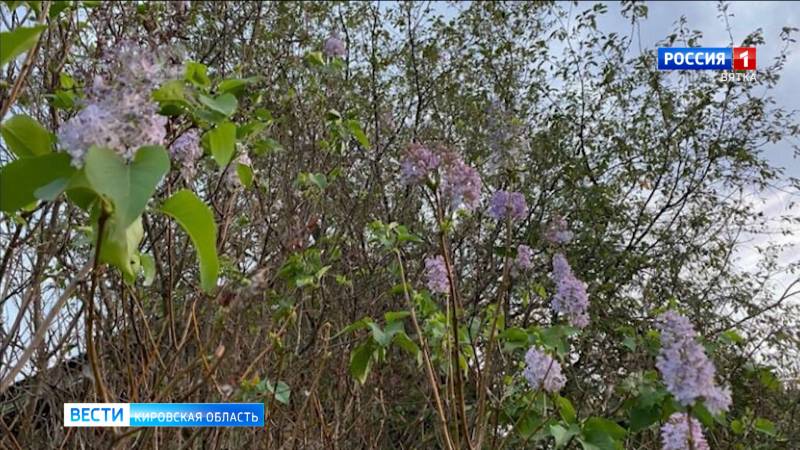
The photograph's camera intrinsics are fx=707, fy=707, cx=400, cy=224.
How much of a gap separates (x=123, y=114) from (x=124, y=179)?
11cm

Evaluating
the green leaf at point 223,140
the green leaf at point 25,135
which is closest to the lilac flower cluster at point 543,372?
the green leaf at point 223,140

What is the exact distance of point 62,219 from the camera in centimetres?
212

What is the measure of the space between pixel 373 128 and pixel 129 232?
2539 mm

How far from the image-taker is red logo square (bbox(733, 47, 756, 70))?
355cm

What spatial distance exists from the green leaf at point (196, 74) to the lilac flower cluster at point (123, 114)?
0.17 feet

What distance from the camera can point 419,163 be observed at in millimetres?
1233

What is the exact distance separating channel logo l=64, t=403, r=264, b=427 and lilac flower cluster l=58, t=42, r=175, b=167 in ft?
2.06

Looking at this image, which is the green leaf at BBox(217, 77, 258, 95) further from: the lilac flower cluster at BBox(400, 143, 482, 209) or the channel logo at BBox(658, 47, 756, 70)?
the channel logo at BBox(658, 47, 756, 70)

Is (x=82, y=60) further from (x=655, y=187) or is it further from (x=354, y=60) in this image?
(x=655, y=187)

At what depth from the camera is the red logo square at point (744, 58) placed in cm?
355

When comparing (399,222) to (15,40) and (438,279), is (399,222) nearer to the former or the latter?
(438,279)

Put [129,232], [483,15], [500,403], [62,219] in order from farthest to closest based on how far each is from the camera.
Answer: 1. [483,15]
2. [62,219]
3. [500,403]
4. [129,232]

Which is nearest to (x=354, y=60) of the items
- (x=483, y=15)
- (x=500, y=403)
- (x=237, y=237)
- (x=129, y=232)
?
(x=483, y=15)

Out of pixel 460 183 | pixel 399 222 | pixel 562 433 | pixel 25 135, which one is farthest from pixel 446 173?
pixel 399 222
